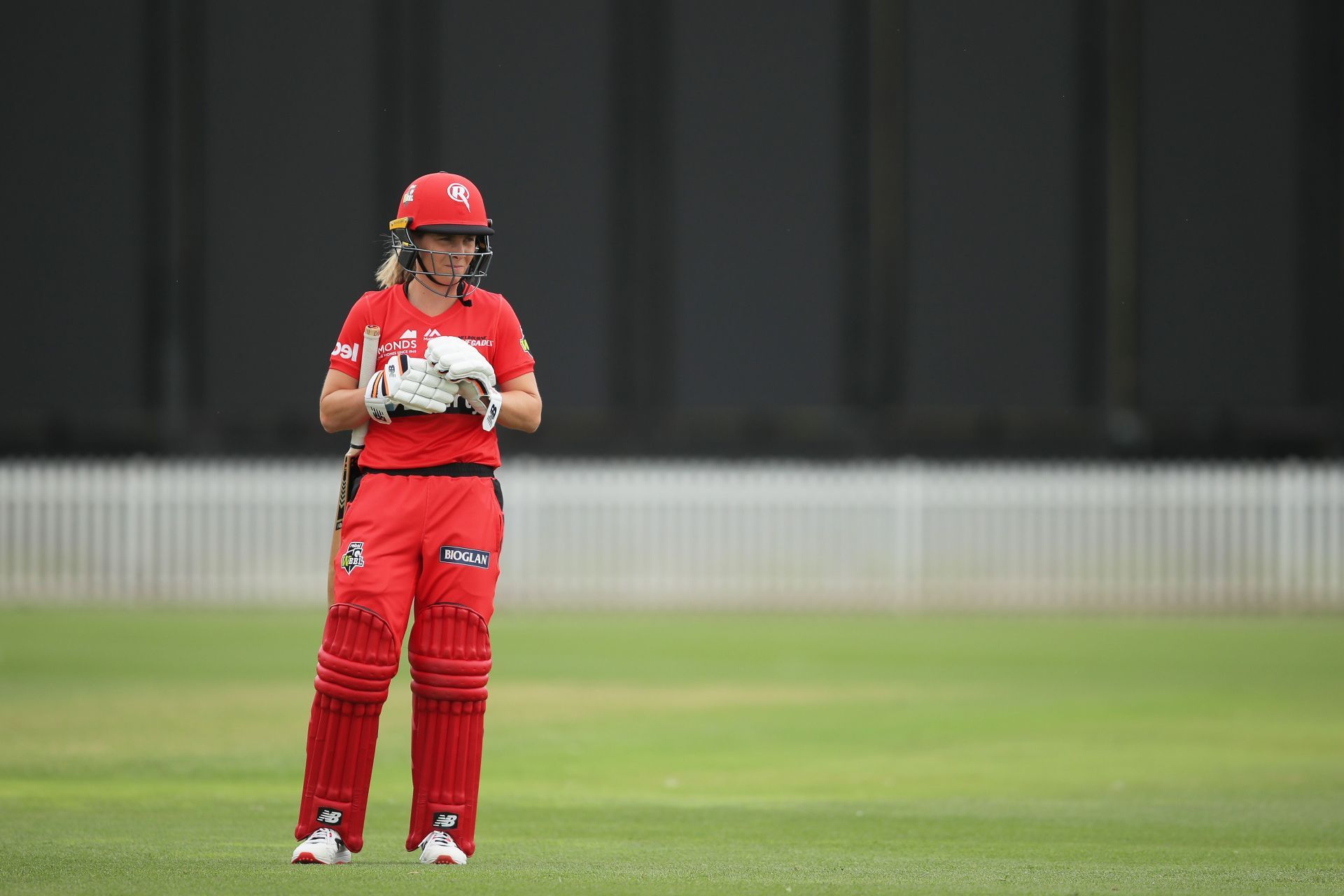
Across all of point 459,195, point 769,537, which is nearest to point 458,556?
point 459,195

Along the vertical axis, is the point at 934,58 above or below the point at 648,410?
above

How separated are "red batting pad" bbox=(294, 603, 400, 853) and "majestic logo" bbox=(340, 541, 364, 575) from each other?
119mm

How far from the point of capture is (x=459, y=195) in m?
5.86

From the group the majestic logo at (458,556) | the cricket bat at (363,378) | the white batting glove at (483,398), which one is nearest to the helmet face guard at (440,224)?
the cricket bat at (363,378)

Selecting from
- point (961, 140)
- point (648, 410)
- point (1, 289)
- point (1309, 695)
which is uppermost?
point (961, 140)

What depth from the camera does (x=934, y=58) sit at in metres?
21.1

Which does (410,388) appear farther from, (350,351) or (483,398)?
(350,351)

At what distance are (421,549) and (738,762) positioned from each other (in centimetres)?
384

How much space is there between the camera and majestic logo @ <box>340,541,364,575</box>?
5.63m

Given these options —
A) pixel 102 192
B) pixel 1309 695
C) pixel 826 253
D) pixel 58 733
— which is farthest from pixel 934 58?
pixel 58 733

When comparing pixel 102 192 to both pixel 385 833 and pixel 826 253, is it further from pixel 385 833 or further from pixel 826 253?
pixel 385 833

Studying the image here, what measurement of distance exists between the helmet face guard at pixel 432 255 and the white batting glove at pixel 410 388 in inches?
14.1

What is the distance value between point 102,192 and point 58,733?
13086mm

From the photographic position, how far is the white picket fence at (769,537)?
18672 mm
